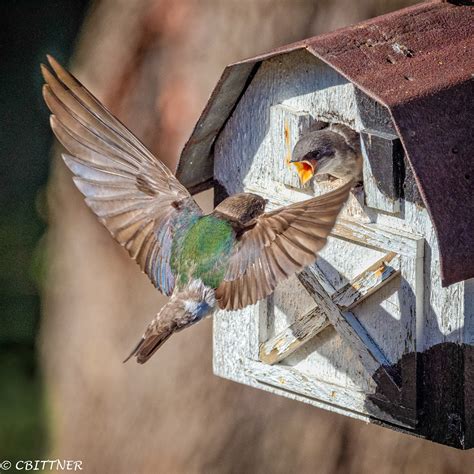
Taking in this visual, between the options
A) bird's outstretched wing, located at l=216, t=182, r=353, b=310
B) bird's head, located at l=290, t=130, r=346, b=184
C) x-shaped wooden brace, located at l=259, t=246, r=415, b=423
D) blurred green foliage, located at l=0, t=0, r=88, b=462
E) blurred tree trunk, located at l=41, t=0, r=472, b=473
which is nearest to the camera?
bird's outstretched wing, located at l=216, t=182, r=353, b=310

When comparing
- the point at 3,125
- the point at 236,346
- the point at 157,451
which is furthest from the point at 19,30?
the point at 236,346

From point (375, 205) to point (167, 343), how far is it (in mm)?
1805

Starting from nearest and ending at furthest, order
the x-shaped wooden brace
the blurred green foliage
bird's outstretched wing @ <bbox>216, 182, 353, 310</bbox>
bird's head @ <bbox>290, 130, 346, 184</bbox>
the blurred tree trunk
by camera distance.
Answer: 1. bird's outstretched wing @ <bbox>216, 182, 353, 310</bbox>
2. bird's head @ <bbox>290, 130, 346, 184</bbox>
3. the x-shaped wooden brace
4. the blurred tree trunk
5. the blurred green foliage

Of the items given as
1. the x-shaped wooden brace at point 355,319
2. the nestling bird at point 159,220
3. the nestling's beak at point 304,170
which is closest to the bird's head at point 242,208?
the nestling bird at point 159,220

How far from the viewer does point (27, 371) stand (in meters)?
5.74

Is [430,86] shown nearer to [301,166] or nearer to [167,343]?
[301,166]

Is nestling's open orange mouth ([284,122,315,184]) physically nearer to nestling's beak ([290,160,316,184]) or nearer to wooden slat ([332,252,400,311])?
nestling's beak ([290,160,316,184])

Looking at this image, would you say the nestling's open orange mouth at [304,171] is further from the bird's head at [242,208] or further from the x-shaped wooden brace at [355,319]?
Result: the x-shaped wooden brace at [355,319]

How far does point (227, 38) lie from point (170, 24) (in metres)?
0.29

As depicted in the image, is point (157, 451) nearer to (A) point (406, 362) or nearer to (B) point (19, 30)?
(B) point (19, 30)

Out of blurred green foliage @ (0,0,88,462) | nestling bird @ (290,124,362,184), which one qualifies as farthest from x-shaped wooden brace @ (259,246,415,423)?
blurred green foliage @ (0,0,88,462)

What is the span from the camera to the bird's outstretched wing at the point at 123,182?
9.93 ft

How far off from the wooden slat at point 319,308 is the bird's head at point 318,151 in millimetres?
245

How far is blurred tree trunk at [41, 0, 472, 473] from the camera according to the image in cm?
408
